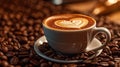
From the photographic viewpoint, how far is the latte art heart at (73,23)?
70 cm


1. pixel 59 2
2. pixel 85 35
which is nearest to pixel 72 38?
pixel 85 35

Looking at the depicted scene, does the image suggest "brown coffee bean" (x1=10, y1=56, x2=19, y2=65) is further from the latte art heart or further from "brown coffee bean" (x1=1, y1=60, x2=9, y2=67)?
the latte art heart

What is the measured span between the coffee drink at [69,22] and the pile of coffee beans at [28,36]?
73 mm

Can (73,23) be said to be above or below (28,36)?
above

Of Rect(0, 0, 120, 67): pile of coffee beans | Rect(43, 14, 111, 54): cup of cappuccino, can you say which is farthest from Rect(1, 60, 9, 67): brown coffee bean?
Rect(43, 14, 111, 54): cup of cappuccino

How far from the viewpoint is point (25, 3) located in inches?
47.4

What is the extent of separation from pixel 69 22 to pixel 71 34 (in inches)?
2.3

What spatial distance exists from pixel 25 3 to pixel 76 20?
0.52m

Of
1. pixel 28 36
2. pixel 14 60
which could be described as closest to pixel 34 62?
pixel 14 60

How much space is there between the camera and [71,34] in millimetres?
669

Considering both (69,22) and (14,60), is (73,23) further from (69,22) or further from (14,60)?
(14,60)

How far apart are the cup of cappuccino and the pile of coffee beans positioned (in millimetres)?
25

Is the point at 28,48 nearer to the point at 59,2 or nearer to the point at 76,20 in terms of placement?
the point at 76,20

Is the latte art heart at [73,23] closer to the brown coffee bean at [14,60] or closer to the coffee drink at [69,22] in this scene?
the coffee drink at [69,22]
